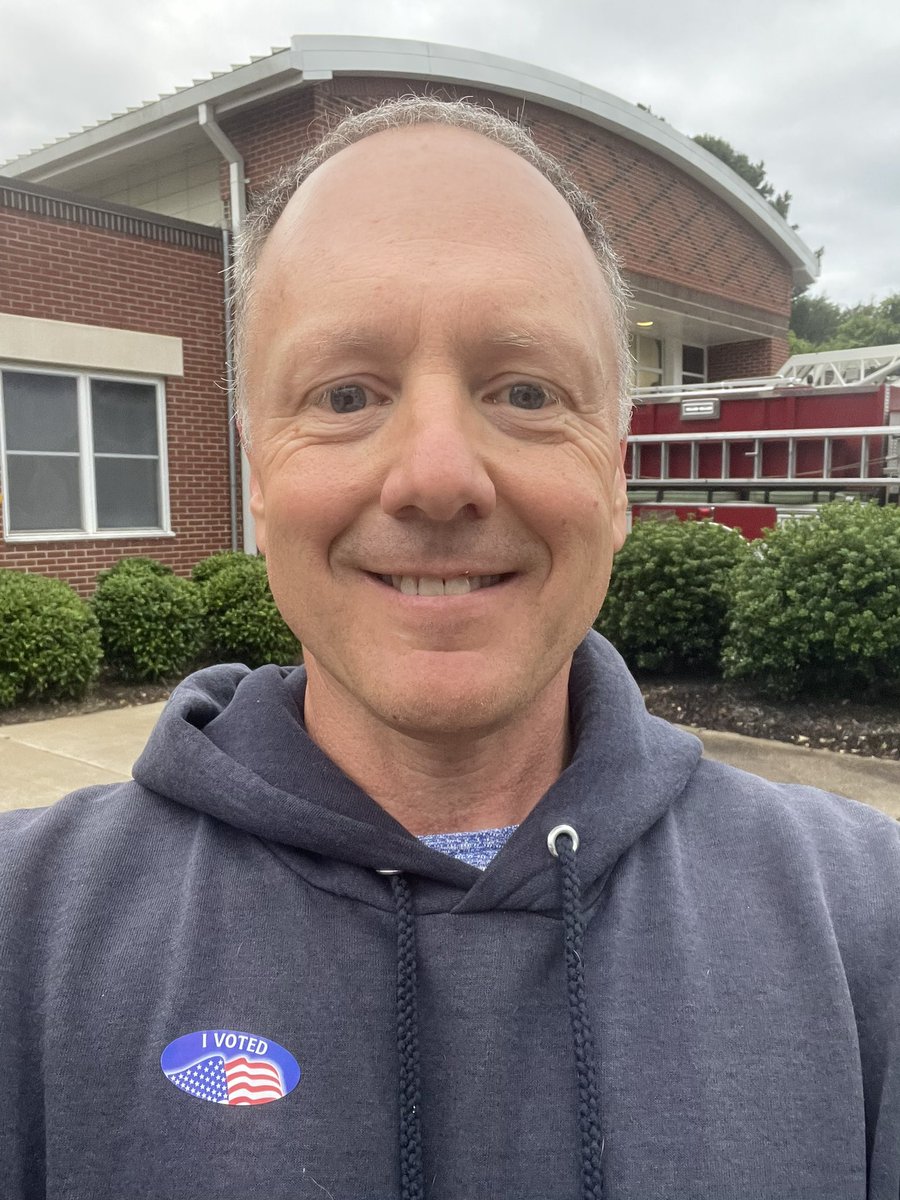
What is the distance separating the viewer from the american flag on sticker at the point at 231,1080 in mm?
1176

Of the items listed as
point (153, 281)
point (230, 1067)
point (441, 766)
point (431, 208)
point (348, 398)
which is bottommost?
point (230, 1067)

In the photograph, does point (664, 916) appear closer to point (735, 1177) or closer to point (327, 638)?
point (735, 1177)

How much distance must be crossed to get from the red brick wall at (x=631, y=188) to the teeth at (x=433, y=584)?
9511mm

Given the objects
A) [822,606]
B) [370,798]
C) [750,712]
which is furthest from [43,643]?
[370,798]

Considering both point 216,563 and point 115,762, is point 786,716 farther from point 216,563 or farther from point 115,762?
point 216,563

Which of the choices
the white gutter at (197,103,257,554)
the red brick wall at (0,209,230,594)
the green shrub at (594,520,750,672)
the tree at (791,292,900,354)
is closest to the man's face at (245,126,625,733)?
the green shrub at (594,520,750,672)

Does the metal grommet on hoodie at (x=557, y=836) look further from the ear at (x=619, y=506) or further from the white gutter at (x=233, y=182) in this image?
the white gutter at (x=233, y=182)

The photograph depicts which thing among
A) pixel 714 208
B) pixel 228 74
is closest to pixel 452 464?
pixel 228 74

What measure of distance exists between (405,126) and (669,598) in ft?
21.6

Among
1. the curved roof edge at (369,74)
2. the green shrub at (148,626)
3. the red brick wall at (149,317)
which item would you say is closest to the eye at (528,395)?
the green shrub at (148,626)

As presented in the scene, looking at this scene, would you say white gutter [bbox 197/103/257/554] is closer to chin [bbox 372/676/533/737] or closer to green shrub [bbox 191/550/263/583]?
green shrub [bbox 191/550/263/583]

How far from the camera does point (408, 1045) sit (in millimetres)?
1224

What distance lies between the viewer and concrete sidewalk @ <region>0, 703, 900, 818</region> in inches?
216

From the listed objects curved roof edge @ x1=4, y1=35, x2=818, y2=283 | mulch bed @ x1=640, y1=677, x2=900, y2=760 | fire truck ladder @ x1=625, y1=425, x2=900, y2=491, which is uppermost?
curved roof edge @ x1=4, y1=35, x2=818, y2=283
